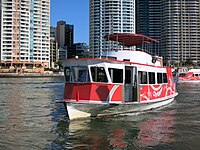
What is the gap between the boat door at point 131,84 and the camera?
68.6ft

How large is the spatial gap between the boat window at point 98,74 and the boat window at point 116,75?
1.60 ft

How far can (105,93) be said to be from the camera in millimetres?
19359

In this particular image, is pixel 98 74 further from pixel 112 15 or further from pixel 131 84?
pixel 112 15

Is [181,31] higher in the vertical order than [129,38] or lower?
higher

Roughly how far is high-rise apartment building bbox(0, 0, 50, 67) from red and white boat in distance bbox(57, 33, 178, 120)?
534 feet

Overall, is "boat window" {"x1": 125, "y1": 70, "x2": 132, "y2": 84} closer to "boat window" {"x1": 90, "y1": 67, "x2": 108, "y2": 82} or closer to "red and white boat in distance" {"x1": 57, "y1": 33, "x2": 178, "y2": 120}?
"red and white boat in distance" {"x1": 57, "y1": 33, "x2": 178, "y2": 120}

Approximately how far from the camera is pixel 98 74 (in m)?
19.1

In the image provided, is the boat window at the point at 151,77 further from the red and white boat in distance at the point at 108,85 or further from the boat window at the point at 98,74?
the boat window at the point at 98,74

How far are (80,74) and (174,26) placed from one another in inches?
6211

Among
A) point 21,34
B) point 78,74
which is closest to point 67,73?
point 78,74

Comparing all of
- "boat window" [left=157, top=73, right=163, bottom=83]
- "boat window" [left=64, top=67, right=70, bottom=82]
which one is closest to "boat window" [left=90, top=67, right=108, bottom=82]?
"boat window" [left=64, top=67, right=70, bottom=82]

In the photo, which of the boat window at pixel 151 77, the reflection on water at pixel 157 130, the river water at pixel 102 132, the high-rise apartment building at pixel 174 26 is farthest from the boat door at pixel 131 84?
the high-rise apartment building at pixel 174 26

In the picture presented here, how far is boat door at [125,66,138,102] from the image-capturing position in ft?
68.6

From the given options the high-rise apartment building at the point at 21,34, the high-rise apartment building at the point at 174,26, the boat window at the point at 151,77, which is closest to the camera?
the boat window at the point at 151,77
